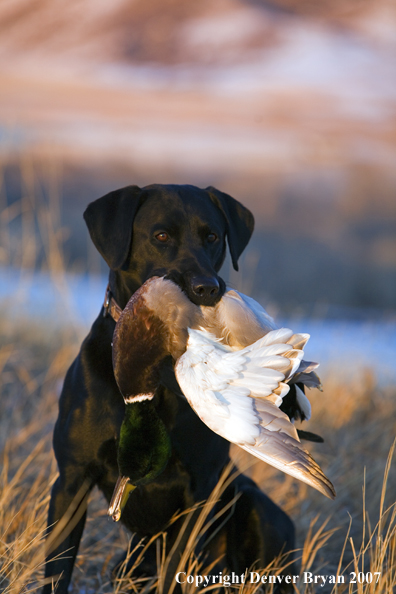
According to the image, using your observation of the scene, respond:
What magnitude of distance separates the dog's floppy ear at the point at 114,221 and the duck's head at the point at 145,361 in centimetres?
43

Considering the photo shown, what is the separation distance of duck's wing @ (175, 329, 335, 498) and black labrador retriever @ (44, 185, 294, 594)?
0.34 metres

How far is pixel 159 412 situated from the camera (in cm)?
211

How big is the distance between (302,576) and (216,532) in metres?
0.37

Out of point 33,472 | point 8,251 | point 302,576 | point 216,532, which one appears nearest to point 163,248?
point 216,532

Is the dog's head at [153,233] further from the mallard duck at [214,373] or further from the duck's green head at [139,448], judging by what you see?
the duck's green head at [139,448]

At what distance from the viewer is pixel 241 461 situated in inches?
131

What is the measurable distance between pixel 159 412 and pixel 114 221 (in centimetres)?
70

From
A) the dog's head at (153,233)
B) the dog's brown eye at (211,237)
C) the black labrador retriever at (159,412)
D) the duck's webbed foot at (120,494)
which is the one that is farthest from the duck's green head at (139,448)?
the dog's brown eye at (211,237)

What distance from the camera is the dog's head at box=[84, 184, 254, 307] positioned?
2.19 meters

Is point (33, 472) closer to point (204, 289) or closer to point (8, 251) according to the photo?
point (204, 289)

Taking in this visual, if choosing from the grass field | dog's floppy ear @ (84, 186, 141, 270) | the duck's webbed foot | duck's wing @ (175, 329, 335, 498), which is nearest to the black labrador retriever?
dog's floppy ear @ (84, 186, 141, 270)

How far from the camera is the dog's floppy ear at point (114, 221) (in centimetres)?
220

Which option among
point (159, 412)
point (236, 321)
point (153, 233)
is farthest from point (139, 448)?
point (153, 233)

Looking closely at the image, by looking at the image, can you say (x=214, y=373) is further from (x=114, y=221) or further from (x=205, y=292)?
(x=114, y=221)
